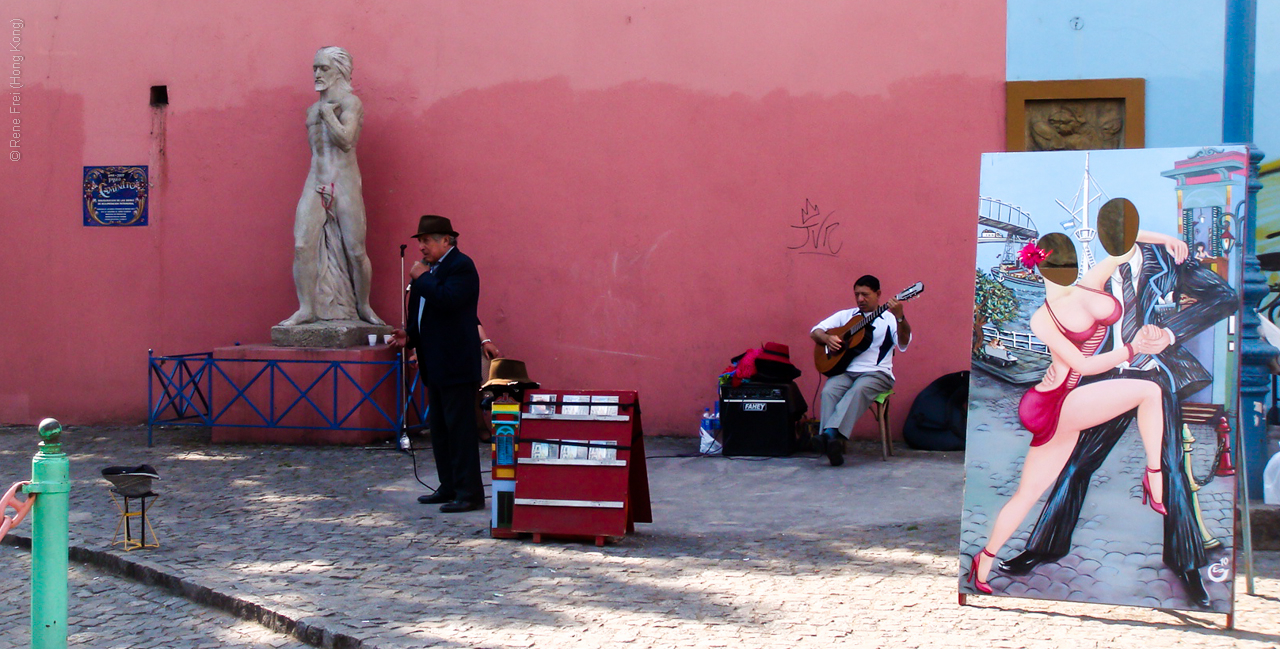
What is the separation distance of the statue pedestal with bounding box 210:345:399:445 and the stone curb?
3031 millimetres

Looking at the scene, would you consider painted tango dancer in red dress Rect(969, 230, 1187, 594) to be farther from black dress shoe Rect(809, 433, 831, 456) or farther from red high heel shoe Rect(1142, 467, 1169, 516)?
black dress shoe Rect(809, 433, 831, 456)

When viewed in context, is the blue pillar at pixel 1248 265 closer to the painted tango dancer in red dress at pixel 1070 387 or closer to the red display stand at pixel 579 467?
Result: the painted tango dancer in red dress at pixel 1070 387

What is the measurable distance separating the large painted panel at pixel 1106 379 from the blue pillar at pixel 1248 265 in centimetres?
110

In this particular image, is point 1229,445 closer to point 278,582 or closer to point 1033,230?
point 1033,230

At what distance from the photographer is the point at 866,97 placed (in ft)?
28.8

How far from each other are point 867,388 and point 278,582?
14.6 ft

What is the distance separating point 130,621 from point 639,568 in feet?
7.30

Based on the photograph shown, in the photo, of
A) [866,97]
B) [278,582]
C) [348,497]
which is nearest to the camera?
[278,582]

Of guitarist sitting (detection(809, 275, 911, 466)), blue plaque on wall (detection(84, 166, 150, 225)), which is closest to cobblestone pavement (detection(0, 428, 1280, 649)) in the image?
guitarist sitting (detection(809, 275, 911, 466))

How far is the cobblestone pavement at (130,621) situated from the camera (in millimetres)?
4301

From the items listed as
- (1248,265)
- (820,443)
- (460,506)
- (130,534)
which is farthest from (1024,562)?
(130,534)

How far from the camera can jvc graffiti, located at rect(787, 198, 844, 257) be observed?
347 inches

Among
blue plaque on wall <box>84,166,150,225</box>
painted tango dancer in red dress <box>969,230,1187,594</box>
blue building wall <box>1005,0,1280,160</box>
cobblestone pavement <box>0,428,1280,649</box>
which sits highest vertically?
blue building wall <box>1005,0,1280,160</box>

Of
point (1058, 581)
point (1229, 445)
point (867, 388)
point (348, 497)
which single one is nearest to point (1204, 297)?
point (1229, 445)
